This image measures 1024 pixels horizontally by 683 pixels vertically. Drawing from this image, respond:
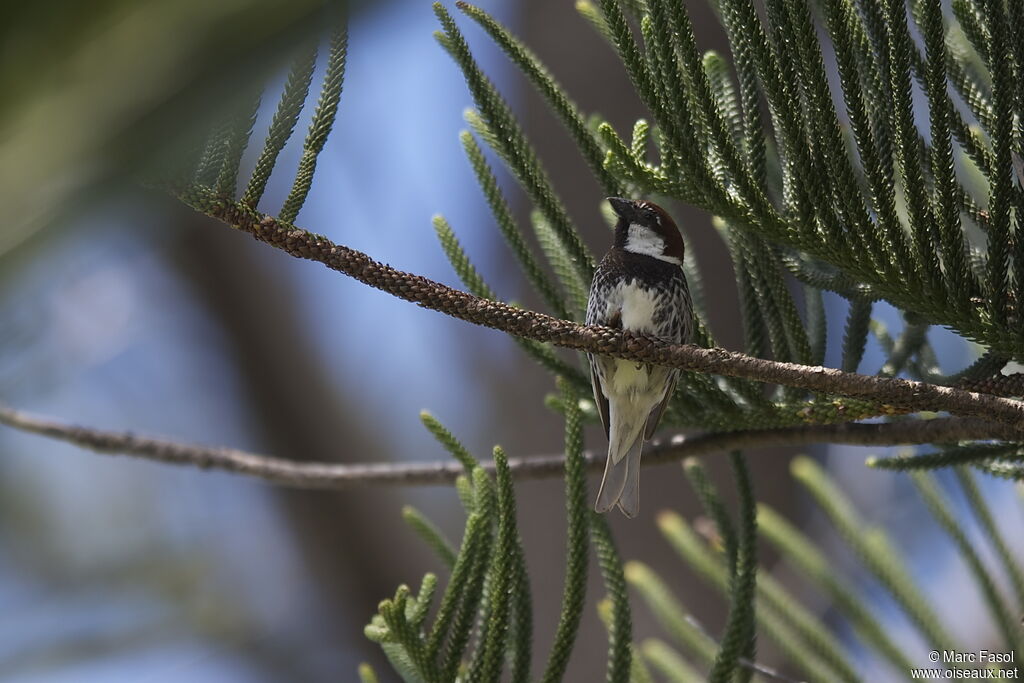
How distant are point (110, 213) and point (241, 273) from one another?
3547 mm

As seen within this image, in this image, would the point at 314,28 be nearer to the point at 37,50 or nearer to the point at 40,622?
the point at 37,50

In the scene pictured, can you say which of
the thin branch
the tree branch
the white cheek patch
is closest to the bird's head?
the white cheek patch

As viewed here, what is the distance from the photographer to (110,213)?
318mm

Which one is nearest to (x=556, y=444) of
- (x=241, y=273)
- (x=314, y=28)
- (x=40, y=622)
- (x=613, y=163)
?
(x=241, y=273)

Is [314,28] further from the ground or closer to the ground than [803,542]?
closer to the ground

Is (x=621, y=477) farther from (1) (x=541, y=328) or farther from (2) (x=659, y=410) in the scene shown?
(1) (x=541, y=328)

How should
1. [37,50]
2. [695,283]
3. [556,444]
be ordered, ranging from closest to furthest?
[37,50] → [695,283] → [556,444]

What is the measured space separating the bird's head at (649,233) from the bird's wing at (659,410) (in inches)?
14.3

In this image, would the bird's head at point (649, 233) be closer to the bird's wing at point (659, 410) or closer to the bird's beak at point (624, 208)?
the bird's beak at point (624, 208)

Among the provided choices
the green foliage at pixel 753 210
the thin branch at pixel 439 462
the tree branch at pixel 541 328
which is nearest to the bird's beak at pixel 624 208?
the green foliage at pixel 753 210

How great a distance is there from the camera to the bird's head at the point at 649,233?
189 centimetres

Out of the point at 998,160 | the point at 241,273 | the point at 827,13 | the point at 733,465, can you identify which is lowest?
the point at 733,465

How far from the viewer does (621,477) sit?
170 centimetres

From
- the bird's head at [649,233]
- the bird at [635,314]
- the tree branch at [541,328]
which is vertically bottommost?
the tree branch at [541,328]
